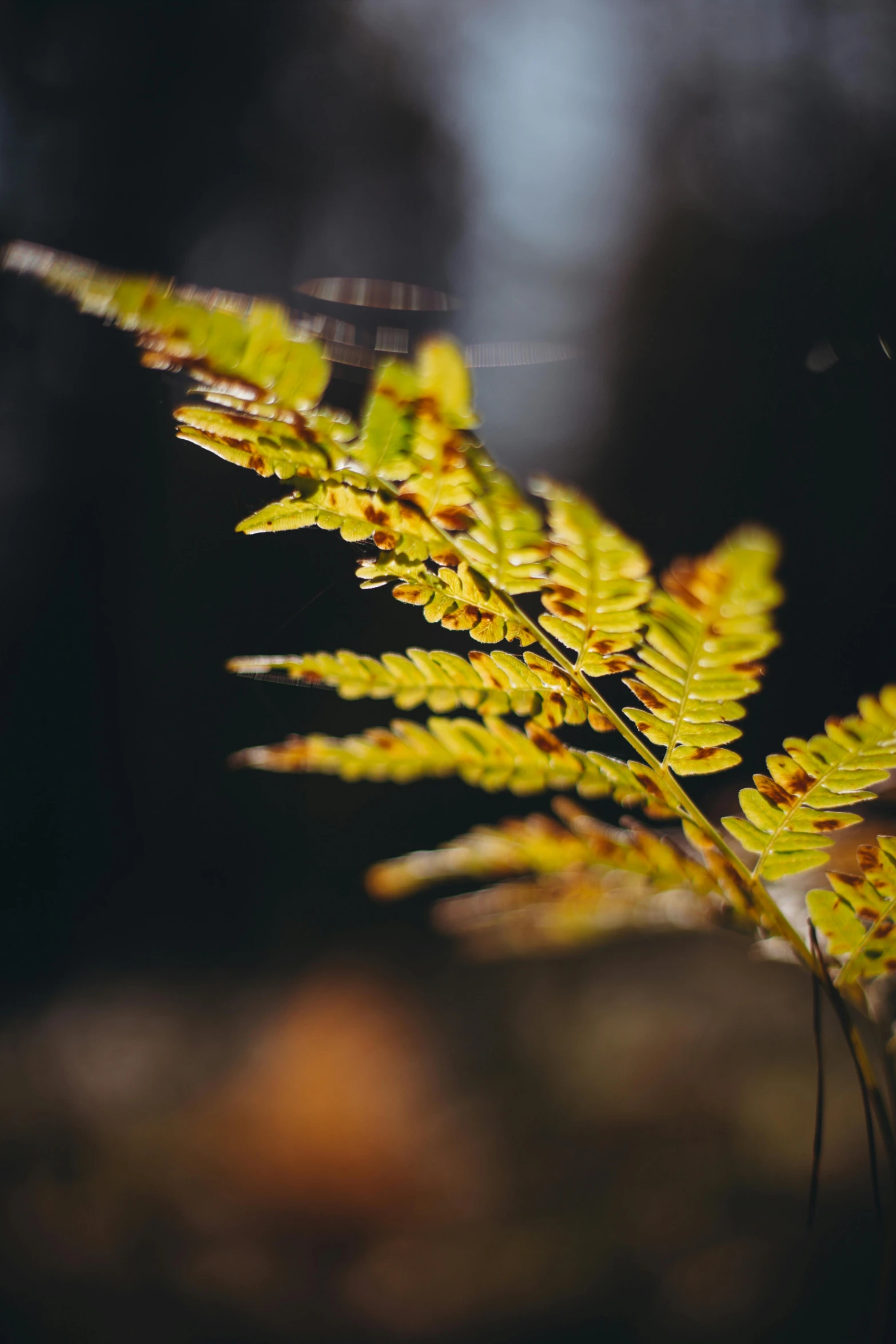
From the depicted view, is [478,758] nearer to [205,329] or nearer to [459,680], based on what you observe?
[459,680]

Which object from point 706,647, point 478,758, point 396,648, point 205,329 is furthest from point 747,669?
point 396,648

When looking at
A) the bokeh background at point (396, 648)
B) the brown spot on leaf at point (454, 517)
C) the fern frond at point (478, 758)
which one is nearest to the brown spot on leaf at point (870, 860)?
the fern frond at point (478, 758)

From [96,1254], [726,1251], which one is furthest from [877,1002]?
[96,1254]

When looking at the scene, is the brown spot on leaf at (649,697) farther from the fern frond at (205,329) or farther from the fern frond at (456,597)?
the fern frond at (205,329)

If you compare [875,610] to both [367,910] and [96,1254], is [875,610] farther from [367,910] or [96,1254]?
[367,910]

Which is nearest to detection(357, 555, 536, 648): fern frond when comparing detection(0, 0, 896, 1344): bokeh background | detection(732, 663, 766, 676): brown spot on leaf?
detection(732, 663, 766, 676): brown spot on leaf

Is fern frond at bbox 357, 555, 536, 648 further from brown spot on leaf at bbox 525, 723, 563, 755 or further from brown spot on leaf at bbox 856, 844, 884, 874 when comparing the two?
brown spot on leaf at bbox 856, 844, 884, 874
